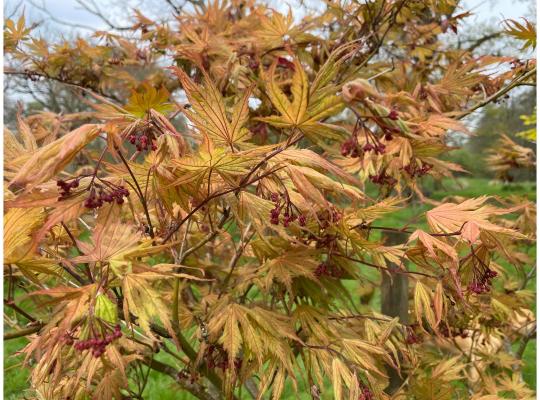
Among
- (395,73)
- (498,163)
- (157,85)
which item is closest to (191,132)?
(395,73)

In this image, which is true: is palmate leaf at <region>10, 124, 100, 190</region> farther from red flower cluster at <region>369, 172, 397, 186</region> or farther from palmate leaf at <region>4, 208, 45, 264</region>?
red flower cluster at <region>369, 172, 397, 186</region>

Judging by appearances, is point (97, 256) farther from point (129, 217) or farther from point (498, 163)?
point (498, 163)

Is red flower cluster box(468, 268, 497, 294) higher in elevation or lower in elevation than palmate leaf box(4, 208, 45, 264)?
lower

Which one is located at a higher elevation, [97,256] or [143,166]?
[143,166]

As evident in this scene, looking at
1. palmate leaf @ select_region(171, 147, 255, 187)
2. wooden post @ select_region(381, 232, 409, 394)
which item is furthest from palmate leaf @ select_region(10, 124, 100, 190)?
wooden post @ select_region(381, 232, 409, 394)

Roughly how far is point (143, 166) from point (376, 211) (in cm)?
66

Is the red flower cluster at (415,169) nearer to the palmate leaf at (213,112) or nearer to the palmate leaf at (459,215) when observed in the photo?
the palmate leaf at (459,215)

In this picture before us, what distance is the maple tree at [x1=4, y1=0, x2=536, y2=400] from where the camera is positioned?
90cm

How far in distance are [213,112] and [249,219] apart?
388 mm

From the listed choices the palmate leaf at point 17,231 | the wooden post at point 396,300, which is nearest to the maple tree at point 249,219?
the palmate leaf at point 17,231

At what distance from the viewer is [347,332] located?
1.46m

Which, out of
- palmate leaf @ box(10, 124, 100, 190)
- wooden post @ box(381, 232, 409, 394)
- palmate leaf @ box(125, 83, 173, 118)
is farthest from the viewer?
wooden post @ box(381, 232, 409, 394)

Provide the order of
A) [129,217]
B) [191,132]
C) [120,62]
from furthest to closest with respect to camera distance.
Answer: [120,62] < [129,217] < [191,132]

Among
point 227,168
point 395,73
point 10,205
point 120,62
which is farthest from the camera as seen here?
point 120,62
